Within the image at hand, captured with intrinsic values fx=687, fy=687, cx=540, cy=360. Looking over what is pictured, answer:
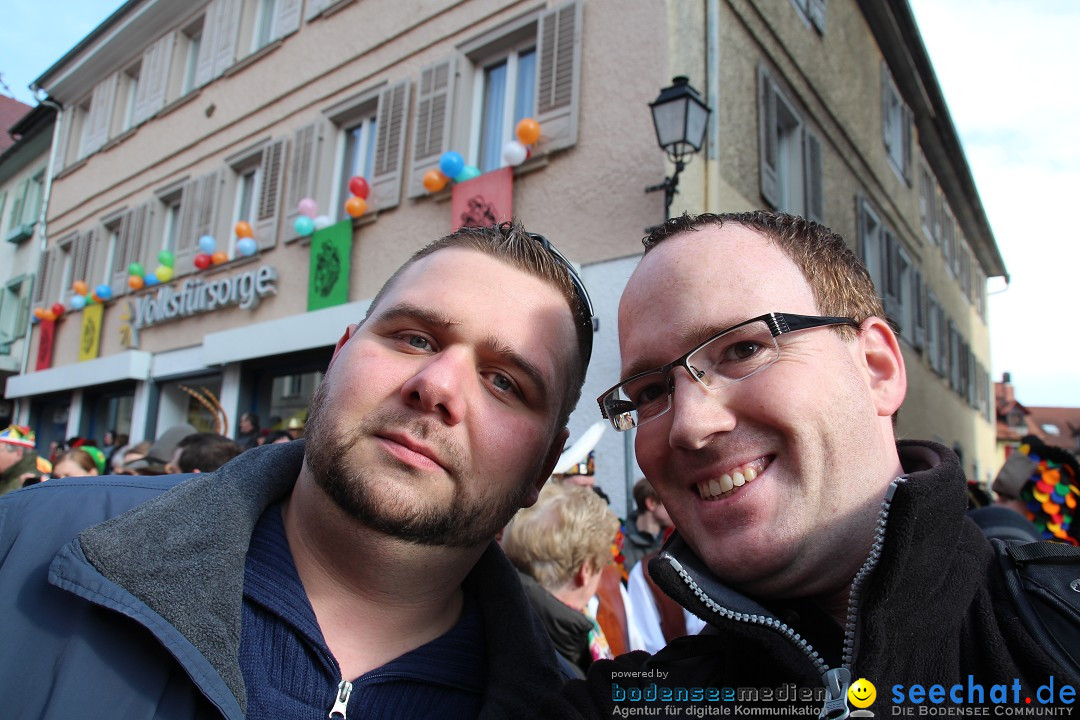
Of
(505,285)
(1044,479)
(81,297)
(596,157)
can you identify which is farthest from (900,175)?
(81,297)

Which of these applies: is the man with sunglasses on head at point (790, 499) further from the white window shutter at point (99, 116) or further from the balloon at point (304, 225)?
the white window shutter at point (99, 116)

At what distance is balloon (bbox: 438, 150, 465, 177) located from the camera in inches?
292

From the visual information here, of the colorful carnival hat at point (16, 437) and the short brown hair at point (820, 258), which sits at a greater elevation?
the short brown hair at point (820, 258)

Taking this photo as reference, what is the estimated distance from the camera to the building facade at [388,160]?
22.2 ft

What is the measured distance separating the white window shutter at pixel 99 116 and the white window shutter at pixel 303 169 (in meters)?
6.96

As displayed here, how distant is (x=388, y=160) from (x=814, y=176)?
5.46m

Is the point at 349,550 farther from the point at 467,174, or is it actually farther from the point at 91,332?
the point at 91,332

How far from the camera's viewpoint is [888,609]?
991mm

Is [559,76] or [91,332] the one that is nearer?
[559,76]

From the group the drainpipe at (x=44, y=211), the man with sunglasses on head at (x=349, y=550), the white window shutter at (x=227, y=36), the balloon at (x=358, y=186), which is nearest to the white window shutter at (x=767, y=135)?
the balloon at (x=358, y=186)

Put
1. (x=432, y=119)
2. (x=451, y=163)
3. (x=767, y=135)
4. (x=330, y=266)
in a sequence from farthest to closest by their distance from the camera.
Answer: (x=330, y=266) < (x=432, y=119) < (x=767, y=135) < (x=451, y=163)

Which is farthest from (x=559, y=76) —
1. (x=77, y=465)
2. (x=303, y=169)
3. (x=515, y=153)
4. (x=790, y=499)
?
(x=790, y=499)

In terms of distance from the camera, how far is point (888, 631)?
3.22ft

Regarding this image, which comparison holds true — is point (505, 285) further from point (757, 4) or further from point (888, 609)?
point (757, 4)
